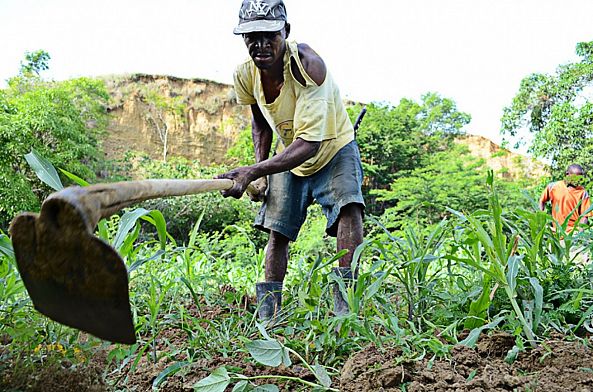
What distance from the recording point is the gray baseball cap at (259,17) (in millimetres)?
2109

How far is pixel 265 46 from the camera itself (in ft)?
7.11

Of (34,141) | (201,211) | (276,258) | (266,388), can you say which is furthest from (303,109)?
(34,141)

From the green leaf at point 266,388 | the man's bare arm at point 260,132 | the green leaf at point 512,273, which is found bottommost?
the green leaf at point 266,388

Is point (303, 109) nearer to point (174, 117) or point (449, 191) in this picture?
point (449, 191)

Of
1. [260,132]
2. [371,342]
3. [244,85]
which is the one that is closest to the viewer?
[371,342]

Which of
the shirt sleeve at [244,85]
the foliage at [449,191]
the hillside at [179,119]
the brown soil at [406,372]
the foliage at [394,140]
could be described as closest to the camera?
the brown soil at [406,372]

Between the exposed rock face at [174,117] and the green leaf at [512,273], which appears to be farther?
the exposed rock face at [174,117]

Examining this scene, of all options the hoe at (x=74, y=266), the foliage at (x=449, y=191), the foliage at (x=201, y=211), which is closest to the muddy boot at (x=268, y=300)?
the hoe at (x=74, y=266)

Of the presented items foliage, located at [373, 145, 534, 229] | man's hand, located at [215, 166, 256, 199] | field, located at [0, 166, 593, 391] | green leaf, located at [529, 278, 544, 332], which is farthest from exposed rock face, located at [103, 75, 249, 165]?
green leaf, located at [529, 278, 544, 332]

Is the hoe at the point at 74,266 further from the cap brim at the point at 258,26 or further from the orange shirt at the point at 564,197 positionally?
the orange shirt at the point at 564,197

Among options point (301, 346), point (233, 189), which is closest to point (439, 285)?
point (301, 346)

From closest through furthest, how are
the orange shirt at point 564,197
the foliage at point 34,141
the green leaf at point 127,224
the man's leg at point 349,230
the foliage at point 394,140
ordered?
the green leaf at point 127,224
the man's leg at point 349,230
the orange shirt at point 564,197
the foliage at point 34,141
the foliage at point 394,140

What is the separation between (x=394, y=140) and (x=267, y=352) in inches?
633

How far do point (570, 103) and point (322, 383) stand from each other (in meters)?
18.5
